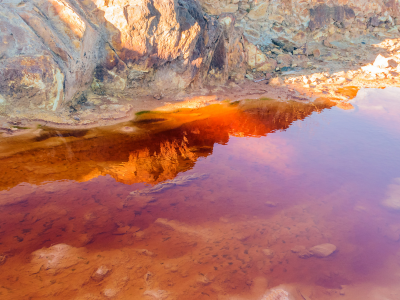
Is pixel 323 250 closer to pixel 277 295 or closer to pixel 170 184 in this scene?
pixel 277 295

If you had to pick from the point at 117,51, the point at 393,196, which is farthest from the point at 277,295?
the point at 117,51

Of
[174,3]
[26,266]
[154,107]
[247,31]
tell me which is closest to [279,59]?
[247,31]

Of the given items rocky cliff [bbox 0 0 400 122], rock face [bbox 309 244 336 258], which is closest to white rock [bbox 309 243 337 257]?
rock face [bbox 309 244 336 258]

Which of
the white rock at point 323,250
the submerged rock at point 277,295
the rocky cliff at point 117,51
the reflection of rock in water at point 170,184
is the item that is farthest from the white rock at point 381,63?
the submerged rock at point 277,295

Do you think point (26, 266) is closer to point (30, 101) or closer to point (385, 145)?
point (30, 101)

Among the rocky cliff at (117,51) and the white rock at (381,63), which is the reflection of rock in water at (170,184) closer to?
the rocky cliff at (117,51)
